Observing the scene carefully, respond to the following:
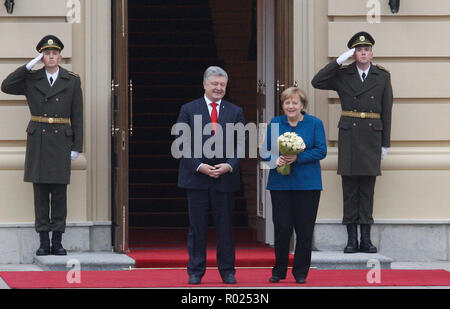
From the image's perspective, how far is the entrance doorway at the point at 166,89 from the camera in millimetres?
14766

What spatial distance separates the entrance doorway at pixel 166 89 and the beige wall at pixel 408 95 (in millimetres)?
1046

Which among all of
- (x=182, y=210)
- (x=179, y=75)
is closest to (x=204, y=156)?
(x=182, y=210)

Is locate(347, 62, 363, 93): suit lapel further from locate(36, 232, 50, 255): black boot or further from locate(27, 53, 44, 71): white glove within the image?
locate(36, 232, 50, 255): black boot

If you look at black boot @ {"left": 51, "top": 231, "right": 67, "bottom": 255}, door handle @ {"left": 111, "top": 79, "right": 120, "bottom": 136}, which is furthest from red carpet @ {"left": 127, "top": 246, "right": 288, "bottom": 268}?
door handle @ {"left": 111, "top": 79, "right": 120, "bottom": 136}

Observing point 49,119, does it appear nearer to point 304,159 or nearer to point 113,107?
point 113,107

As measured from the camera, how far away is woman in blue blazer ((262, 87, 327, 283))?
37.9 ft

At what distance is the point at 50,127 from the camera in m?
13.2

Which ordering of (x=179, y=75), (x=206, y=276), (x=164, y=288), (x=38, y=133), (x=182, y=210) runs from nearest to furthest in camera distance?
(x=164, y=288), (x=206, y=276), (x=38, y=133), (x=182, y=210), (x=179, y=75)

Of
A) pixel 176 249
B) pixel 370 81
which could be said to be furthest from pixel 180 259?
pixel 370 81

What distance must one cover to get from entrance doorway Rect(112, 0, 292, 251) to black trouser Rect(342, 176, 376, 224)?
1596mm

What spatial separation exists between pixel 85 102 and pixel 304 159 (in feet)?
10.6

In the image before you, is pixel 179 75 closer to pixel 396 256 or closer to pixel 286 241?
pixel 396 256

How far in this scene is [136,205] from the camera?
16984 millimetres

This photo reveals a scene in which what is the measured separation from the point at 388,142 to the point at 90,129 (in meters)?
3.20
